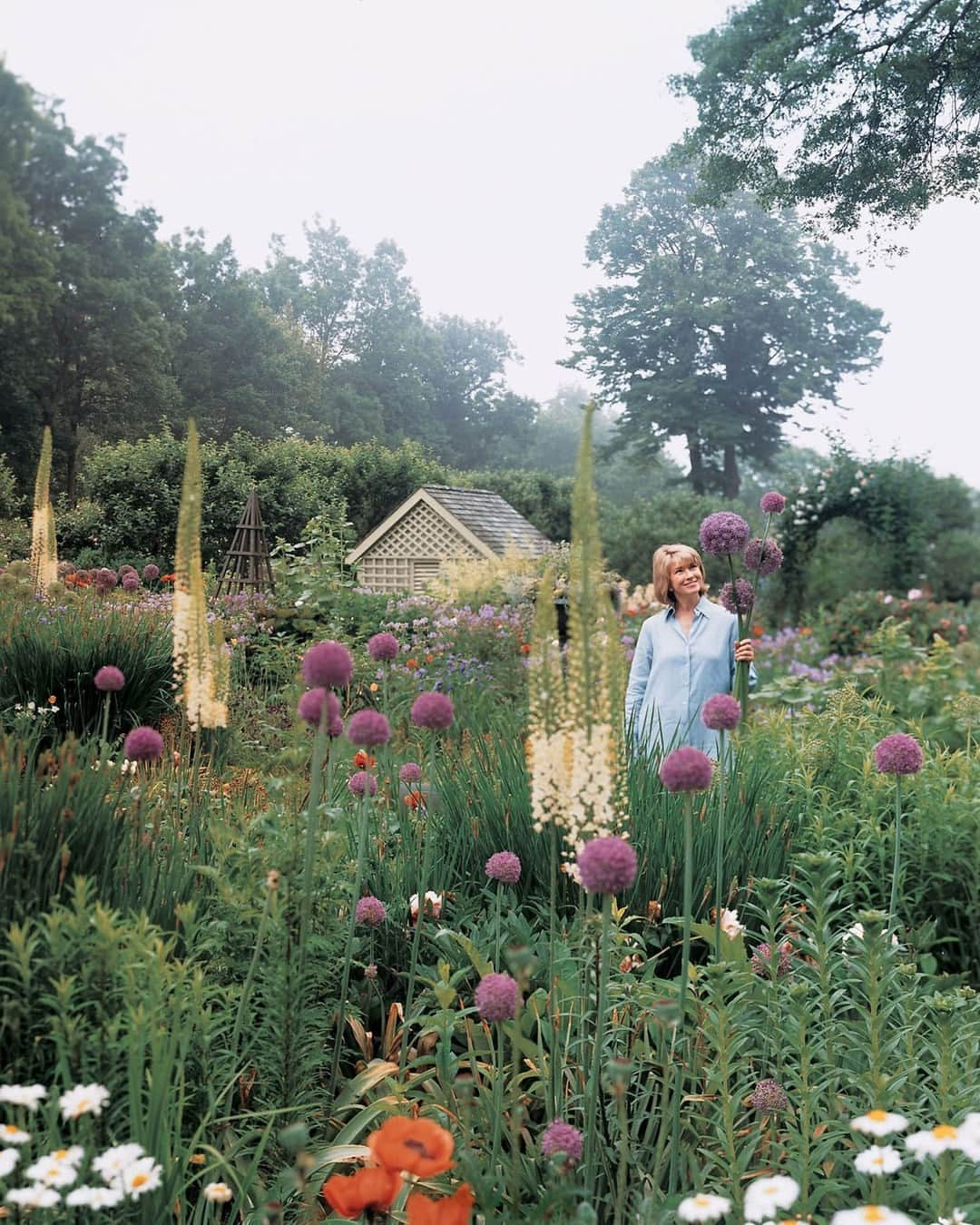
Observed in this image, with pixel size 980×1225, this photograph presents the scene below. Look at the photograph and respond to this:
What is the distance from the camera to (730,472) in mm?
24000

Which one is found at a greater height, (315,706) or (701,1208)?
(315,706)

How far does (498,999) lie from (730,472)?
2406cm

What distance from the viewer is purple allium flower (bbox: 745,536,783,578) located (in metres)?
2.69

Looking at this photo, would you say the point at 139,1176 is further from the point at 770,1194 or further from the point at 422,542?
the point at 422,542

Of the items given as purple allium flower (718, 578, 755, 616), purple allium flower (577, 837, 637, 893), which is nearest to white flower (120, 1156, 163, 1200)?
purple allium flower (577, 837, 637, 893)

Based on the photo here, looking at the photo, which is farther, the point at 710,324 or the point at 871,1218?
the point at 710,324

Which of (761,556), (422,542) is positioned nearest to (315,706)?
(761,556)

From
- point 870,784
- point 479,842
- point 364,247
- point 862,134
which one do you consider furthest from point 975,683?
point 364,247

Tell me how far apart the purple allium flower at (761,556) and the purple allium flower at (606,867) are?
1.81 m

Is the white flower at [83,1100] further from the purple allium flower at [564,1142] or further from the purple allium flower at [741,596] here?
the purple allium flower at [741,596]

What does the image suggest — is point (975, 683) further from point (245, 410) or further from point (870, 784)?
point (245, 410)

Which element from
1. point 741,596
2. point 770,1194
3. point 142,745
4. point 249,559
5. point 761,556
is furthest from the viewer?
point 249,559

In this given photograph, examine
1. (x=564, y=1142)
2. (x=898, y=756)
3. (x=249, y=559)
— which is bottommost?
(x=564, y=1142)

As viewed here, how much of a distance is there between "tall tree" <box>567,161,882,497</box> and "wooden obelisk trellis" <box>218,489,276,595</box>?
1541 cm
